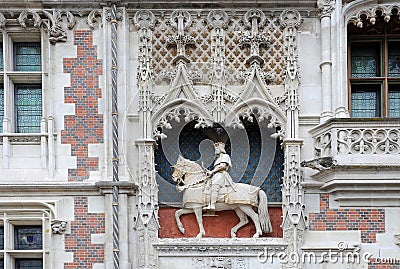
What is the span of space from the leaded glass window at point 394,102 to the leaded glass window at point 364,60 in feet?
1.33

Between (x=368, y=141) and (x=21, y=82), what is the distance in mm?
5477

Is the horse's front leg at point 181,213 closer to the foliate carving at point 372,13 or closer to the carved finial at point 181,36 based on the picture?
the carved finial at point 181,36

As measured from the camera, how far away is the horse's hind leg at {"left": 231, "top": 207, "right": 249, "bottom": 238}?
468 inches

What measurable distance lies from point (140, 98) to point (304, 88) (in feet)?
8.36

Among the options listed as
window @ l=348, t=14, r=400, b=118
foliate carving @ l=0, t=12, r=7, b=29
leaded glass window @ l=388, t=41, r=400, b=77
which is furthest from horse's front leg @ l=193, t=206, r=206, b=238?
foliate carving @ l=0, t=12, r=7, b=29

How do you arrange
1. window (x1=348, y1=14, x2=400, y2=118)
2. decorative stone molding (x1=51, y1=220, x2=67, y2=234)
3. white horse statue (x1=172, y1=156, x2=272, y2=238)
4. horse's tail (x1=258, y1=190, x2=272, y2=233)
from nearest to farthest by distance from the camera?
decorative stone molding (x1=51, y1=220, x2=67, y2=234)
white horse statue (x1=172, y1=156, x2=272, y2=238)
horse's tail (x1=258, y1=190, x2=272, y2=233)
window (x1=348, y1=14, x2=400, y2=118)

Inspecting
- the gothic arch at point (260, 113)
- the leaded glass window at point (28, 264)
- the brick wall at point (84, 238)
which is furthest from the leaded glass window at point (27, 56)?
the gothic arch at point (260, 113)

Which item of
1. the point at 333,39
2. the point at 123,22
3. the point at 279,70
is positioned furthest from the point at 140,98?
the point at 333,39

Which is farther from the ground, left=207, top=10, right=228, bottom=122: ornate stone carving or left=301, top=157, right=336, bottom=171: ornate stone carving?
left=207, top=10, right=228, bottom=122: ornate stone carving

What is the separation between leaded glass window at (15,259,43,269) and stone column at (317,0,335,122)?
4860 millimetres

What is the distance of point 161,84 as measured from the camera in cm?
1213

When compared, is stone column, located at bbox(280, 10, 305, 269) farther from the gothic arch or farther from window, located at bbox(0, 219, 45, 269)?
window, located at bbox(0, 219, 45, 269)

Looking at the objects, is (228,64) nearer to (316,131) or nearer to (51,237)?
(316,131)

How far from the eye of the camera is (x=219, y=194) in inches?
462
